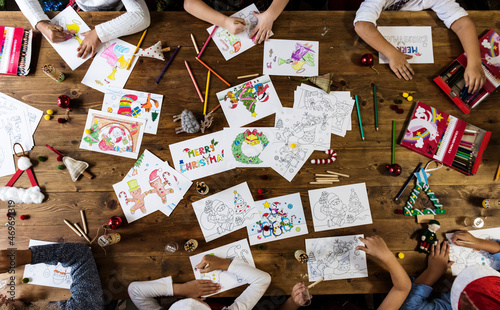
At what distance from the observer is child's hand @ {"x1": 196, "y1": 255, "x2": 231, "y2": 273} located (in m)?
1.42

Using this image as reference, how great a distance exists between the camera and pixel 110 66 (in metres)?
1.54

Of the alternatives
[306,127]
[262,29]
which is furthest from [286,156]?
[262,29]

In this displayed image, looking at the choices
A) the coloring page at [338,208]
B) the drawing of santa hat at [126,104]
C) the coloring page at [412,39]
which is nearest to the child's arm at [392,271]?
the coloring page at [338,208]

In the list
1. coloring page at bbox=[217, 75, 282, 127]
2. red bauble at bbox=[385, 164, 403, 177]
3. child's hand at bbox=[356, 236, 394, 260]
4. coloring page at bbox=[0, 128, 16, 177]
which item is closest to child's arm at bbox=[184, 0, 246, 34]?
coloring page at bbox=[217, 75, 282, 127]

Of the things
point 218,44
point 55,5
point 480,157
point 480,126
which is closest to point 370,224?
point 480,157

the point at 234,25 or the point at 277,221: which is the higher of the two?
the point at 234,25

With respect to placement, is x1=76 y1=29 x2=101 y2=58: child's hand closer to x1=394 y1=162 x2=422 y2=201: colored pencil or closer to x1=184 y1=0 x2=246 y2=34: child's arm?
x1=184 y1=0 x2=246 y2=34: child's arm

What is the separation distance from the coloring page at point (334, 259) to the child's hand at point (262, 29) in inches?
45.5

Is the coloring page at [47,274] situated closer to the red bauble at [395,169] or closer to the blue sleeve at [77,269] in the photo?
the blue sleeve at [77,269]

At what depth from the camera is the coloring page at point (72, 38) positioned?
5.07 feet

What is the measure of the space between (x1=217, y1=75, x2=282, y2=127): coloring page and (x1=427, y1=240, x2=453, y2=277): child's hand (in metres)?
1.13

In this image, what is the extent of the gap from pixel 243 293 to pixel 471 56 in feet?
5.90

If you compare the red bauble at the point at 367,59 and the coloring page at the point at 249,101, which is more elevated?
the red bauble at the point at 367,59

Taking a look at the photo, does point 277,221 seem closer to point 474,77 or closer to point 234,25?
point 234,25
